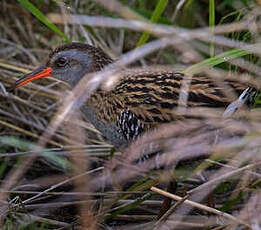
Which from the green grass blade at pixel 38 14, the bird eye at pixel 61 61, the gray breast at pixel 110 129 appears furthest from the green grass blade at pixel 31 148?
the green grass blade at pixel 38 14

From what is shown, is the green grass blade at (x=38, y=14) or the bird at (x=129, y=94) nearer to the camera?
the bird at (x=129, y=94)

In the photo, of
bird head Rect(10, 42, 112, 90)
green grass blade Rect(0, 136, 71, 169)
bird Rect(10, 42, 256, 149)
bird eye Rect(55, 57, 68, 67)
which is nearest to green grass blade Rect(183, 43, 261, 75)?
bird Rect(10, 42, 256, 149)

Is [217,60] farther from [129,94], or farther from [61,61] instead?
[61,61]

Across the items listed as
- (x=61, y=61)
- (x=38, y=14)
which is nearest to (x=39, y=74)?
(x=61, y=61)

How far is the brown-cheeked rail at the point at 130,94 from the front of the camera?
8.13ft

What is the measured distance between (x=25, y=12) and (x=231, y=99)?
2.11 meters

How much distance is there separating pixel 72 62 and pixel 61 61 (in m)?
0.06

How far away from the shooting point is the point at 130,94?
266cm

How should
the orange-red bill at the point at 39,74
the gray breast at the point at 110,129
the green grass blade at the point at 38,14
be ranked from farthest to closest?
the orange-red bill at the point at 39,74
the green grass blade at the point at 38,14
the gray breast at the point at 110,129

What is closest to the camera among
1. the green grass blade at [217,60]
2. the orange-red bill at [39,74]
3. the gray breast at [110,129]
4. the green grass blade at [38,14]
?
the green grass blade at [217,60]

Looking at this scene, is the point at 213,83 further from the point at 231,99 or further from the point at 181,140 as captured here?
the point at 181,140

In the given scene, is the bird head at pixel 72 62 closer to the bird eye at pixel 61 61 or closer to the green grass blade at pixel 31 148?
the bird eye at pixel 61 61

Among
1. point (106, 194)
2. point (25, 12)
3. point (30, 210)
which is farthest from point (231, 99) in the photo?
point (25, 12)

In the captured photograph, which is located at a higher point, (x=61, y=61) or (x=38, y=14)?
(x=38, y=14)
